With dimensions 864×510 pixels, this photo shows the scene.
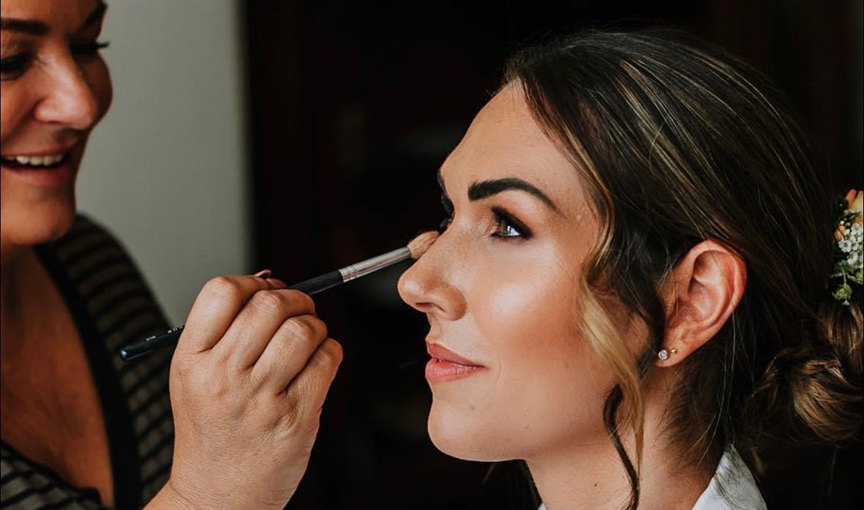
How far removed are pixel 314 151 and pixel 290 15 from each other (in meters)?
0.30

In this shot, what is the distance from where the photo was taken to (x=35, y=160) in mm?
1409

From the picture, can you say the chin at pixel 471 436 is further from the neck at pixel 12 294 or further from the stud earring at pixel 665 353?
the neck at pixel 12 294

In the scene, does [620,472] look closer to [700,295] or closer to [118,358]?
[700,295]

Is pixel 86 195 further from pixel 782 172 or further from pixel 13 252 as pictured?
pixel 782 172

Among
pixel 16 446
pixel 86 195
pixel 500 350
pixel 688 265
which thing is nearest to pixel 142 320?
pixel 16 446

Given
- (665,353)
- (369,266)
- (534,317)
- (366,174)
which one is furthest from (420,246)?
(366,174)

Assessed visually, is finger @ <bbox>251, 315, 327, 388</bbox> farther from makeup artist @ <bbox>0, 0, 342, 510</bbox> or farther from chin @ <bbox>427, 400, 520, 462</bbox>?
chin @ <bbox>427, 400, 520, 462</bbox>

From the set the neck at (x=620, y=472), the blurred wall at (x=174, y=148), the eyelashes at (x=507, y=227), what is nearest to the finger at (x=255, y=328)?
the eyelashes at (x=507, y=227)

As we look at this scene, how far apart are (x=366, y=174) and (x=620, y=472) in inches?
50.1

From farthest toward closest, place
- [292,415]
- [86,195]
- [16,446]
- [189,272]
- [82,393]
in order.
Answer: [189,272] → [86,195] → [82,393] → [16,446] → [292,415]

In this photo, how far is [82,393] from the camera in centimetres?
158

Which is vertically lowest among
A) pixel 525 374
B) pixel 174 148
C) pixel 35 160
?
pixel 174 148

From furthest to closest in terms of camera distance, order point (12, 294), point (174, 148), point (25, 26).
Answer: point (174, 148) < point (12, 294) < point (25, 26)

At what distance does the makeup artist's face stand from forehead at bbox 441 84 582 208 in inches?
21.5
